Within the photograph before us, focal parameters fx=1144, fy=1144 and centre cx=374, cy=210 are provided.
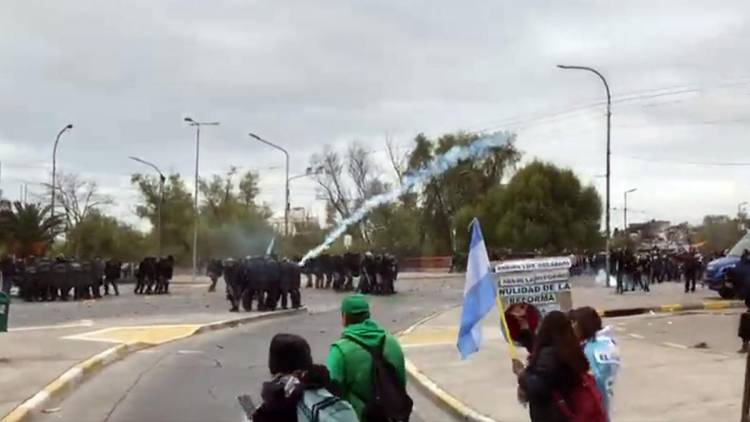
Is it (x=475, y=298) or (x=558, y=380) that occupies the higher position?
(x=475, y=298)

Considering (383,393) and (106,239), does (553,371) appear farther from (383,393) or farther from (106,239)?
(106,239)

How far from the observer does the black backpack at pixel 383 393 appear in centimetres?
630

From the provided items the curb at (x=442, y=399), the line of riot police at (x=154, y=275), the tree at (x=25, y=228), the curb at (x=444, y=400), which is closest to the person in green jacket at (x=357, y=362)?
the curb at (x=442, y=399)

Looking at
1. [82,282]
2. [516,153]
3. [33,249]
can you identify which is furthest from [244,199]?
[82,282]

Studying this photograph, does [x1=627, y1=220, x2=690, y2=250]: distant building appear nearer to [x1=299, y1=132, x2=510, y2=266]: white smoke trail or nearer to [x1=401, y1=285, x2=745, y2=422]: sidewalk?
[x1=299, y1=132, x2=510, y2=266]: white smoke trail

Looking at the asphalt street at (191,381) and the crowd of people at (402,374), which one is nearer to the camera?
the crowd of people at (402,374)

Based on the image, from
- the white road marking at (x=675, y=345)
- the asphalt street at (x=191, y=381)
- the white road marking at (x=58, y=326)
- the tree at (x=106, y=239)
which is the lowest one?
the asphalt street at (x=191, y=381)

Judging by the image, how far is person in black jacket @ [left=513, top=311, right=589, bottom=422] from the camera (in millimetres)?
6074

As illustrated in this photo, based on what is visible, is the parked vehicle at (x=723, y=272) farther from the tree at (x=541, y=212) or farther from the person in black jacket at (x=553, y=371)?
the tree at (x=541, y=212)

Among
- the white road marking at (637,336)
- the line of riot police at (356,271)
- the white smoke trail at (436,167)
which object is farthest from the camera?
the white smoke trail at (436,167)

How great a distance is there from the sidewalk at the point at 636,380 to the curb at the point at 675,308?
8541mm

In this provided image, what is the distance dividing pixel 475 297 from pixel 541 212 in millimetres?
Answer: 83587

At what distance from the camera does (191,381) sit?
623 inches

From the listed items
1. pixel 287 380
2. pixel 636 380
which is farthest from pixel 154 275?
pixel 287 380
